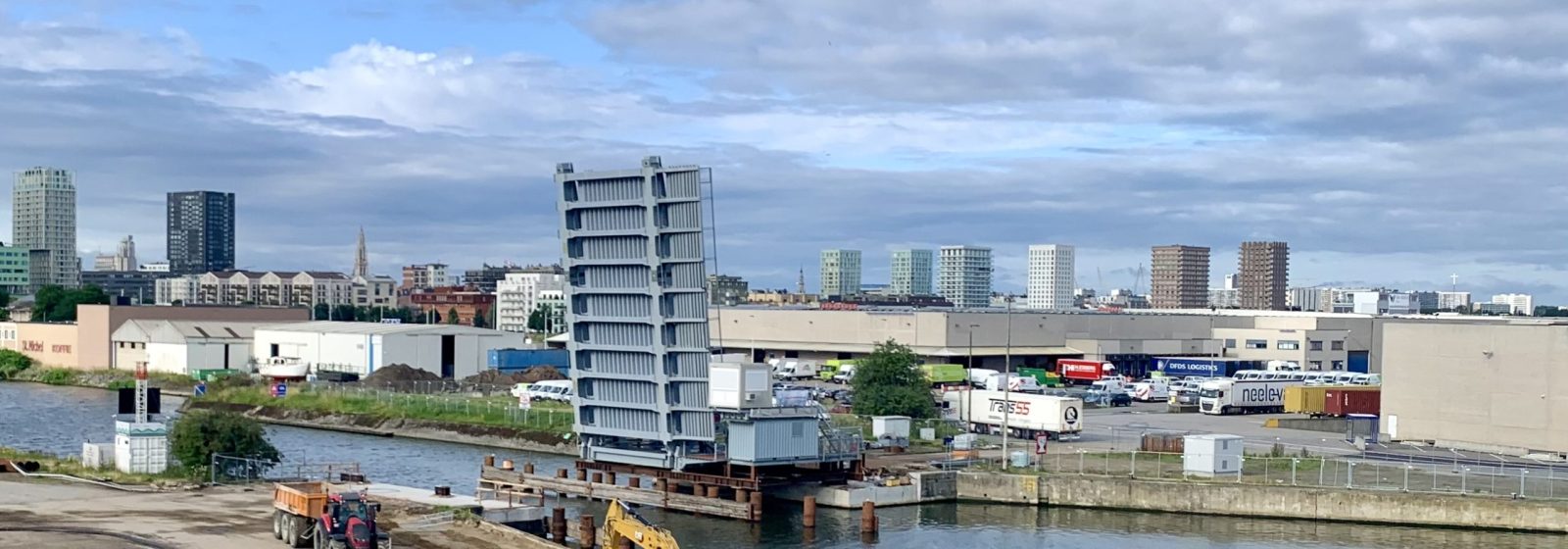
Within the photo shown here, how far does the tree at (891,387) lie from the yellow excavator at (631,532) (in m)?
29.9

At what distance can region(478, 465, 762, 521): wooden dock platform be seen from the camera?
46406 mm

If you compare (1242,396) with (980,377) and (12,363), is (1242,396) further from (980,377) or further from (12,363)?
(12,363)

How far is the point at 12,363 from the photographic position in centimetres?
11781

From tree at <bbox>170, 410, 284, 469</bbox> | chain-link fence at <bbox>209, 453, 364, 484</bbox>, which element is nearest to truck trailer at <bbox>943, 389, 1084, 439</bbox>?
chain-link fence at <bbox>209, 453, 364, 484</bbox>

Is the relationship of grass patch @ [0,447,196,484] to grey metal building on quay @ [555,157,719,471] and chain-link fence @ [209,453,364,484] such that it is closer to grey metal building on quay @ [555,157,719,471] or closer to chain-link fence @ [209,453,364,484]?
chain-link fence @ [209,453,364,484]

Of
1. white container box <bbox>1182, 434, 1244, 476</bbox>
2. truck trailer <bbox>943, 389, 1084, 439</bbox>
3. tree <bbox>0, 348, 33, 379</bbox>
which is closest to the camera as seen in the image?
white container box <bbox>1182, 434, 1244, 476</bbox>

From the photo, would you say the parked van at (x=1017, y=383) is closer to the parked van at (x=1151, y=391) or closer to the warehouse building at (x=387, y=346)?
the parked van at (x=1151, y=391)

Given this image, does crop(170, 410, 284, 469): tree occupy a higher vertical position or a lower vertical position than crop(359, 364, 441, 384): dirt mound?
higher

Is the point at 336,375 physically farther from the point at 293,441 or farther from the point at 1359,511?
the point at 1359,511

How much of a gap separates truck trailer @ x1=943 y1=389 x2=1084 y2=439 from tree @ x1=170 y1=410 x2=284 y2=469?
26.8 meters

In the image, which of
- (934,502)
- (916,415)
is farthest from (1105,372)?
(934,502)

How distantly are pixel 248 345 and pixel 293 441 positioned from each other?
41946 mm

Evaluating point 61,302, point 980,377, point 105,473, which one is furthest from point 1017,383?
point 61,302

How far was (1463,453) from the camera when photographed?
5869cm
